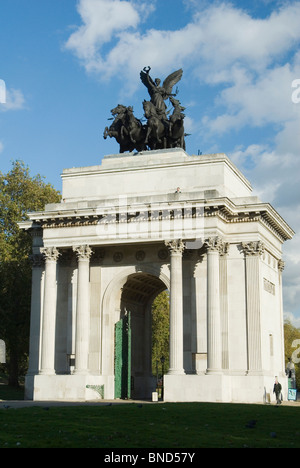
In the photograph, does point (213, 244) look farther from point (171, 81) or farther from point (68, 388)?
point (171, 81)

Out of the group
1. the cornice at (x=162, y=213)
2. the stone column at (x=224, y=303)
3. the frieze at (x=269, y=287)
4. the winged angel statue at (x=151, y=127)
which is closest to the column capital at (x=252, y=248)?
the stone column at (x=224, y=303)

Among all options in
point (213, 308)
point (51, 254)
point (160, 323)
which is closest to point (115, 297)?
point (51, 254)

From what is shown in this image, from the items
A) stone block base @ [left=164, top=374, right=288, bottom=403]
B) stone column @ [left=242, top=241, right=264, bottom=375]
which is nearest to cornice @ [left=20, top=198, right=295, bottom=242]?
stone column @ [left=242, top=241, right=264, bottom=375]

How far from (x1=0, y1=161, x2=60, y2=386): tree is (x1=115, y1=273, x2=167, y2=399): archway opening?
33.3ft

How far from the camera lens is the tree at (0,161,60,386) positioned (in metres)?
53.5

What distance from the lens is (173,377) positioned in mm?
36031

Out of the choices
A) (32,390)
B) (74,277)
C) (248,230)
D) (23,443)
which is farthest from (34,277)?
(23,443)

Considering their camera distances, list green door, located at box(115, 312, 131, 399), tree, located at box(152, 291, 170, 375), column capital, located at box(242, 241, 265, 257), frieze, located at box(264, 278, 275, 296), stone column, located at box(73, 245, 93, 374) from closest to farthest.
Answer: stone column, located at box(73, 245, 93, 374)
column capital, located at box(242, 241, 265, 257)
green door, located at box(115, 312, 131, 399)
frieze, located at box(264, 278, 275, 296)
tree, located at box(152, 291, 170, 375)

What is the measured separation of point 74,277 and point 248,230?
10.4m

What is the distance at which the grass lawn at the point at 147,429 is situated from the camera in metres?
15.6

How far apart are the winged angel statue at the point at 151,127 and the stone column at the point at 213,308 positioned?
841 centimetres

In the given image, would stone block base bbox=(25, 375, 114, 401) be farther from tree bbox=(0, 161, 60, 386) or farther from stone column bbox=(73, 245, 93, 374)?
tree bbox=(0, 161, 60, 386)

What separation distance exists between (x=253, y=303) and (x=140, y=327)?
33.7 feet

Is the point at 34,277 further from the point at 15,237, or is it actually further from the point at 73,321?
the point at 15,237
